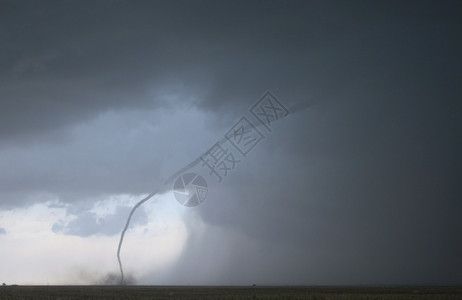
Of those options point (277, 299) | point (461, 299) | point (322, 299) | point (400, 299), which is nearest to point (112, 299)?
point (277, 299)

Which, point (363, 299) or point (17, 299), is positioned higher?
point (17, 299)

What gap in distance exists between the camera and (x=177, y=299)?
7312cm

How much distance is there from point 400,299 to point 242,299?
22.8 m

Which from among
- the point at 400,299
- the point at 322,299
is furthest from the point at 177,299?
the point at 400,299

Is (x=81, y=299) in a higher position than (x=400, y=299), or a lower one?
higher

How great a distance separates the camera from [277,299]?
7175cm

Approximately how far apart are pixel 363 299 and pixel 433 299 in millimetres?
9696

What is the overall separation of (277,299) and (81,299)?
27.8 metres

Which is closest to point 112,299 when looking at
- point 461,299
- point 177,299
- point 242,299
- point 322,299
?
point 177,299

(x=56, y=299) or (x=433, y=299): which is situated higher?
(x=56, y=299)

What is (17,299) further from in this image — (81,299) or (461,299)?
(461,299)

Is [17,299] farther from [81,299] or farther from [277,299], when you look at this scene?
[277,299]

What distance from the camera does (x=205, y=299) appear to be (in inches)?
2835

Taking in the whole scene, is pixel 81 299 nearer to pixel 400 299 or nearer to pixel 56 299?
pixel 56 299
